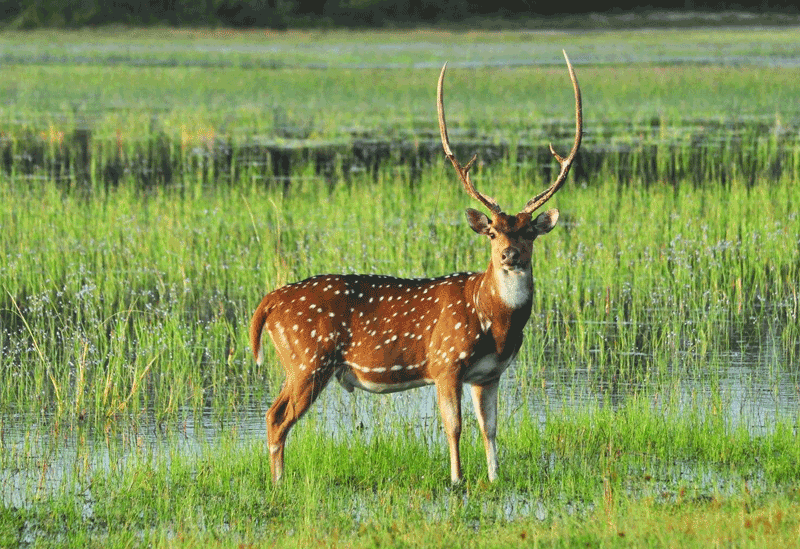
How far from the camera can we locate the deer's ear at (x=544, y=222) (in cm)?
855

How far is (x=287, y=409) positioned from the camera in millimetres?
8703

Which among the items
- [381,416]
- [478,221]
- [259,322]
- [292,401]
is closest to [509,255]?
[478,221]

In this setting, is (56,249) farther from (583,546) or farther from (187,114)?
(187,114)

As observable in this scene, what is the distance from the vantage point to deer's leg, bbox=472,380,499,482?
345 inches

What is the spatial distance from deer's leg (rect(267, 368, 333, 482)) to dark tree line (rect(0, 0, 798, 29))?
74275mm

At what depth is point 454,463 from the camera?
8609 mm

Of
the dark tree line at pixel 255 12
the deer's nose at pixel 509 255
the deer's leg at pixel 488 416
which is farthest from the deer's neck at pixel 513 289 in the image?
the dark tree line at pixel 255 12

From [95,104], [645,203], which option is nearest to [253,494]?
[645,203]

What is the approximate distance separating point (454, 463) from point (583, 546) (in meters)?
1.44

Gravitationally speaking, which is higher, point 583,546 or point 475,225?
point 475,225

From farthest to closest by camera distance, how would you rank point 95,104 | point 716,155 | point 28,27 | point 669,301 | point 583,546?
point 28,27, point 95,104, point 716,155, point 669,301, point 583,546

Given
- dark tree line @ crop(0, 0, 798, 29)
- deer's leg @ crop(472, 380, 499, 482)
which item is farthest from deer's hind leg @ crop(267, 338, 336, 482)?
dark tree line @ crop(0, 0, 798, 29)

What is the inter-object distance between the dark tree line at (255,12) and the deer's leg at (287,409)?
244ft

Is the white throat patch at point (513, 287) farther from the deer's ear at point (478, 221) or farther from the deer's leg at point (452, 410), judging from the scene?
the deer's leg at point (452, 410)
